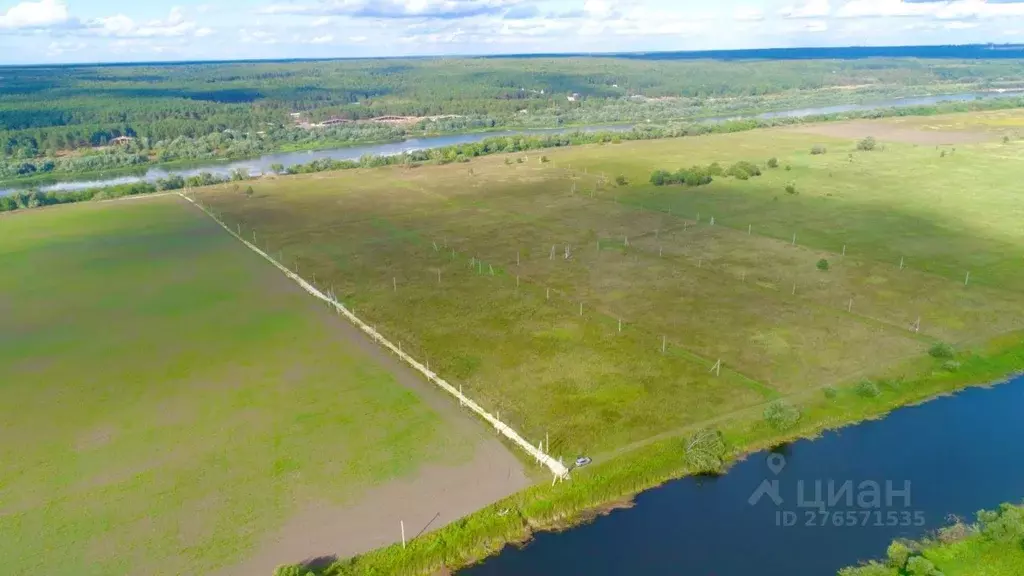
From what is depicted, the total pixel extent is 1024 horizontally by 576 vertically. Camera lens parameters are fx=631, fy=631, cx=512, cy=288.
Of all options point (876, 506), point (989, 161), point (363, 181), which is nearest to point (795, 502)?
point (876, 506)

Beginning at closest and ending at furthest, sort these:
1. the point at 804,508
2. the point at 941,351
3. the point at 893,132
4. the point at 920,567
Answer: the point at 920,567
the point at 804,508
the point at 941,351
the point at 893,132

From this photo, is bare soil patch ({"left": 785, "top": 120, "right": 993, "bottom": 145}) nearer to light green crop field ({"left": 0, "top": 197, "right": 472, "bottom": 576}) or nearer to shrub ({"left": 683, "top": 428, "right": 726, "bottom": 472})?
shrub ({"left": 683, "top": 428, "right": 726, "bottom": 472})

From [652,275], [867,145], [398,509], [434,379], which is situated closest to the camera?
[398,509]

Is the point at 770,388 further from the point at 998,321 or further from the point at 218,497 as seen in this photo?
the point at 218,497

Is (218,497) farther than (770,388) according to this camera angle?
No

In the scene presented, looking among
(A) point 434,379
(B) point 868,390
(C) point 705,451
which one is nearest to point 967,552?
(C) point 705,451

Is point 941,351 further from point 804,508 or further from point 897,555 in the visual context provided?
point 897,555
